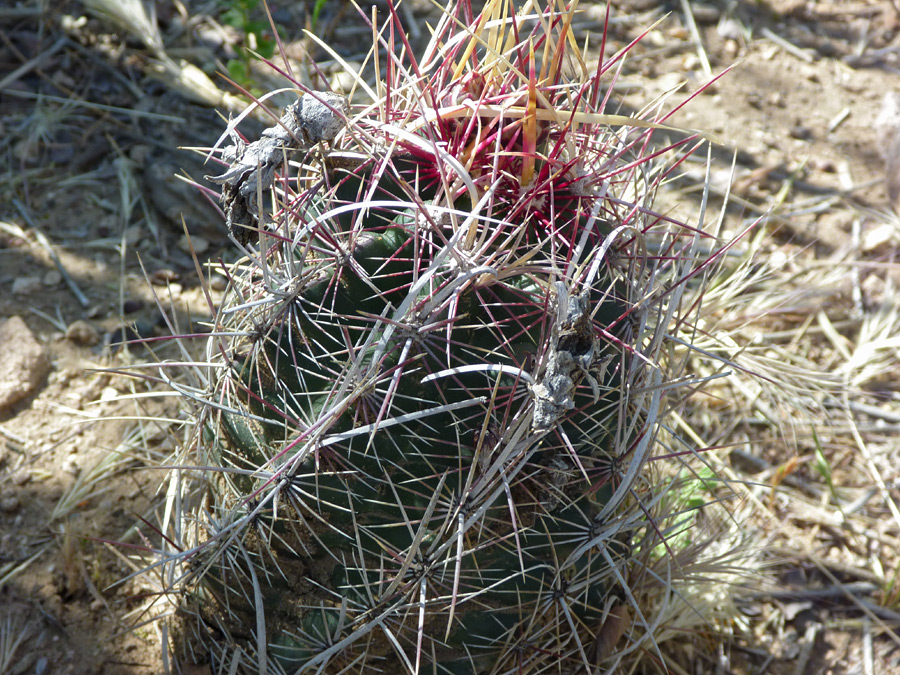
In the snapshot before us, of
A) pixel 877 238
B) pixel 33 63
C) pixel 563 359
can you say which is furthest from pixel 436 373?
pixel 33 63

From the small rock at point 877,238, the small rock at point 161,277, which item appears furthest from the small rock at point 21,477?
the small rock at point 877,238

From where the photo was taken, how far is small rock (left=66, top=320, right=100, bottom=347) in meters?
2.20

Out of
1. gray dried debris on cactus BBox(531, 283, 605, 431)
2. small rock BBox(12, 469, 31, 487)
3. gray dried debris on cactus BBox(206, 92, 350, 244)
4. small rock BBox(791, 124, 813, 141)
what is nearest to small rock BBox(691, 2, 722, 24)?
small rock BBox(791, 124, 813, 141)

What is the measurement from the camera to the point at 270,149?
114 centimetres

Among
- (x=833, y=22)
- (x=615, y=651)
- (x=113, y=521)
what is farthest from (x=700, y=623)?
(x=833, y=22)

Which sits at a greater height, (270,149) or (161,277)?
(270,149)

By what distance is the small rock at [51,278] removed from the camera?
2334 mm

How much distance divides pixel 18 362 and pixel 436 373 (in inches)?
56.5

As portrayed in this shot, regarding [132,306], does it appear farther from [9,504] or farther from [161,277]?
[9,504]

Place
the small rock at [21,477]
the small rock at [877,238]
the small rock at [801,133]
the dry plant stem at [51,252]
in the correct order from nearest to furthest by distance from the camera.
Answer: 1. the small rock at [21,477]
2. the dry plant stem at [51,252]
3. the small rock at [877,238]
4. the small rock at [801,133]

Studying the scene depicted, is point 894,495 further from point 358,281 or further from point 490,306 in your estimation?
point 358,281

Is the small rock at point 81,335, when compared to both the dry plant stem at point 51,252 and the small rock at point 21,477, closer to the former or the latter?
the dry plant stem at point 51,252

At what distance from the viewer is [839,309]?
8.84 ft

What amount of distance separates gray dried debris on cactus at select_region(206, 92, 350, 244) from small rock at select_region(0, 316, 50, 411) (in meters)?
1.16
